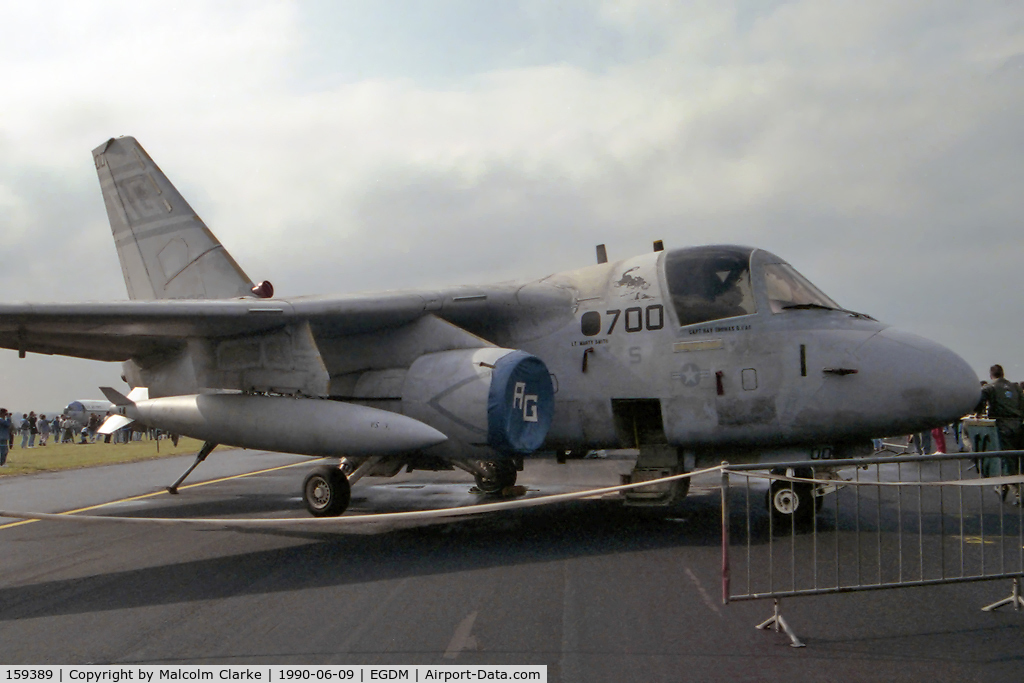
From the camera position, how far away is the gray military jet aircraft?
26.0 feet

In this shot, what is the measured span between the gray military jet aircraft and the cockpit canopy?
21mm

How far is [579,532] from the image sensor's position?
8.99 m

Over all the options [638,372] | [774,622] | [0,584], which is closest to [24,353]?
[0,584]

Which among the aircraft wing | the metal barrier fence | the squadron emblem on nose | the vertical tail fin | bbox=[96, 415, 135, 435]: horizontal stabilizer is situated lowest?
the metal barrier fence

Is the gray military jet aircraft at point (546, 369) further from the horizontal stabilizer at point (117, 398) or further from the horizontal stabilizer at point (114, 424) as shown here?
the horizontal stabilizer at point (114, 424)

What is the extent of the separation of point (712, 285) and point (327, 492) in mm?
5852

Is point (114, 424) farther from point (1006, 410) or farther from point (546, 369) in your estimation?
point (1006, 410)

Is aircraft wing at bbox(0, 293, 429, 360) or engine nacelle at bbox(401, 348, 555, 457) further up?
aircraft wing at bbox(0, 293, 429, 360)

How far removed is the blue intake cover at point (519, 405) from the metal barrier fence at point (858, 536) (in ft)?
8.06

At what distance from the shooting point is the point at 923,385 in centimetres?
759

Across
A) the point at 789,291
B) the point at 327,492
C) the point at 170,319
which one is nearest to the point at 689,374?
the point at 789,291

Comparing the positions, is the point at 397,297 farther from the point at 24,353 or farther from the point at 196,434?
the point at 24,353
